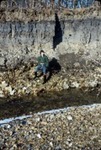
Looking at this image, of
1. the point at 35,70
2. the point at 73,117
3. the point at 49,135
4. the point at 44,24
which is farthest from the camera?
the point at 44,24

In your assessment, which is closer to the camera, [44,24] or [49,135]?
[49,135]

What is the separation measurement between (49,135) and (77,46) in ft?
25.5

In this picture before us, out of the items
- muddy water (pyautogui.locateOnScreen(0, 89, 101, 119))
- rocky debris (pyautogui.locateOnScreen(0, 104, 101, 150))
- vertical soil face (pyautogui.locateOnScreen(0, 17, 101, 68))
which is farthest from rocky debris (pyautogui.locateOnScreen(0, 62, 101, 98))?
rocky debris (pyautogui.locateOnScreen(0, 104, 101, 150))

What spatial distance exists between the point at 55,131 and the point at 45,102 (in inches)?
138

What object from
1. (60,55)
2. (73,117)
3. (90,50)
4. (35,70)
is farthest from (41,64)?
(73,117)

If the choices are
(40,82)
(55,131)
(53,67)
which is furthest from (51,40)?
(55,131)

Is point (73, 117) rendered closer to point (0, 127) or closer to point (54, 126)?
point (54, 126)

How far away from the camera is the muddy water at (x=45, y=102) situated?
14950 millimetres

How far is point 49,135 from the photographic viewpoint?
12.2m

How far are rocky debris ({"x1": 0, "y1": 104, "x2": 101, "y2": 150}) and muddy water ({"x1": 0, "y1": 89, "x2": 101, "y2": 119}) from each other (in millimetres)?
1749

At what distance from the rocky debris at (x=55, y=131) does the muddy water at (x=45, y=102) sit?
175cm

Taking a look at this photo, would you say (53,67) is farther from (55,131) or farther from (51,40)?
(55,131)

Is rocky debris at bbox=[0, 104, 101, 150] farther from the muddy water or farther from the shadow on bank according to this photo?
the shadow on bank

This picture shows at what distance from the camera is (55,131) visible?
12359 mm
